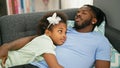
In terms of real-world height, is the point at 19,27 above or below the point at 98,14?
below

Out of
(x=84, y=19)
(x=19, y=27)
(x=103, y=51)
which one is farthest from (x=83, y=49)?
(x=19, y=27)

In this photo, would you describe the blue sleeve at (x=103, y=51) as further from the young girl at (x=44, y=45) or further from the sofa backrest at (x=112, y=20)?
the young girl at (x=44, y=45)

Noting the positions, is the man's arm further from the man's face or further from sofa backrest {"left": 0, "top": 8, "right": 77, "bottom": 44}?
sofa backrest {"left": 0, "top": 8, "right": 77, "bottom": 44}

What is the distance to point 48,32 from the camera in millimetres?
1636

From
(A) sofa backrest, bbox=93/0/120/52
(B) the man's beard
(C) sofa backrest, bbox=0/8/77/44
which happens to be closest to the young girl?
(B) the man's beard

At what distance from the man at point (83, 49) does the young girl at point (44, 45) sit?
59 millimetres

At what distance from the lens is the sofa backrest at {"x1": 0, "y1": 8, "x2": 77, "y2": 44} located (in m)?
1.87

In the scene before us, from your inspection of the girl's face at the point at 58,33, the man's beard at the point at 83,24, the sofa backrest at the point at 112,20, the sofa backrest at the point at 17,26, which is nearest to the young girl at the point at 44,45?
the girl's face at the point at 58,33

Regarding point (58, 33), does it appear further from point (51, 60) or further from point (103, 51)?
point (103, 51)

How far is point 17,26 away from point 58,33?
1.56ft

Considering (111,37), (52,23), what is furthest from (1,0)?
(111,37)

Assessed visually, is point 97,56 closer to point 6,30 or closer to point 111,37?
point 111,37

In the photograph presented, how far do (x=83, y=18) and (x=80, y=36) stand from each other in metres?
0.16

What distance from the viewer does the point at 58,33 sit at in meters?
1.59
